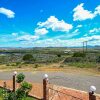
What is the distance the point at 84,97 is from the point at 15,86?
21.8 ft

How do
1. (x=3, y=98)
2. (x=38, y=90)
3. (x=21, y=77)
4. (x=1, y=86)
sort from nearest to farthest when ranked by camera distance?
(x=3, y=98) → (x=21, y=77) → (x=38, y=90) → (x=1, y=86)

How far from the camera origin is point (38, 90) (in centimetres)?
1745

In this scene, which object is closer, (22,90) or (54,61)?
(22,90)

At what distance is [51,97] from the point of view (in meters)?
13.6

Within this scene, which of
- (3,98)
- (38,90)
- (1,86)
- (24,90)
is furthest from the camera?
(1,86)

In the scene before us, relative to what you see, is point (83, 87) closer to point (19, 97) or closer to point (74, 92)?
point (74, 92)

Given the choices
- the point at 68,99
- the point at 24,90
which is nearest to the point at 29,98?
the point at 24,90

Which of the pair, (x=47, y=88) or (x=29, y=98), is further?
(x=29, y=98)

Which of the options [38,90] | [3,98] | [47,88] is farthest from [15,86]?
[47,88]

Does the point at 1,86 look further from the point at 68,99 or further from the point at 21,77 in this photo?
the point at 68,99

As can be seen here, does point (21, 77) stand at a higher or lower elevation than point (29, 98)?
higher

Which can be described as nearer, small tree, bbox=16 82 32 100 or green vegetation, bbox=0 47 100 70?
small tree, bbox=16 82 32 100

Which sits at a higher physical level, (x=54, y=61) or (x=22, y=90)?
(x=22, y=90)

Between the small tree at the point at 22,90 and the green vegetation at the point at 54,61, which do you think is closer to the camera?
the small tree at the point at 22,90
